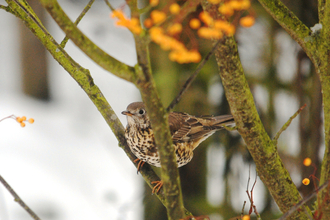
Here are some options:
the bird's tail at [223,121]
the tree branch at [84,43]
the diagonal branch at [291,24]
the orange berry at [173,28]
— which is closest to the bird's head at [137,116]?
the bird's tail at [223,121]

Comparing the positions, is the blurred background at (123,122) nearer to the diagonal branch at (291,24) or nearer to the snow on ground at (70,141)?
the snow on ground at (70,141)

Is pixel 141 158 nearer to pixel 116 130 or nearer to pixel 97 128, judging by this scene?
pixel 116 130

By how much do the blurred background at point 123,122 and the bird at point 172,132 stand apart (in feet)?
1.77

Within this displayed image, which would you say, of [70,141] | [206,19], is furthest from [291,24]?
[70,141]

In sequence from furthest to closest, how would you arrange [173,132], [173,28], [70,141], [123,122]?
[70,141], [123,122], [173,132], [173,28]

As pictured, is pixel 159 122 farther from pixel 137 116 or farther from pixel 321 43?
pixel 137 116

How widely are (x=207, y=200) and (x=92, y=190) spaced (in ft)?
5.95

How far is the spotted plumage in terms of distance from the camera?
6.60 ft

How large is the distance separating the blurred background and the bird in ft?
1.77

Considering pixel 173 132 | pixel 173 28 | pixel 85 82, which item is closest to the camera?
pixel 173 28

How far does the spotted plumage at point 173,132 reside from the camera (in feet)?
6.60

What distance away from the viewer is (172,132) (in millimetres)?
2266

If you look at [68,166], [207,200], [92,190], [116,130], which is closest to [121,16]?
[116,130]

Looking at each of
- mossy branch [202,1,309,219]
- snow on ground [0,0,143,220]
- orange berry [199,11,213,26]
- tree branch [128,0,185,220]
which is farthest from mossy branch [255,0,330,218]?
snow on ground [0,0,143,220]
